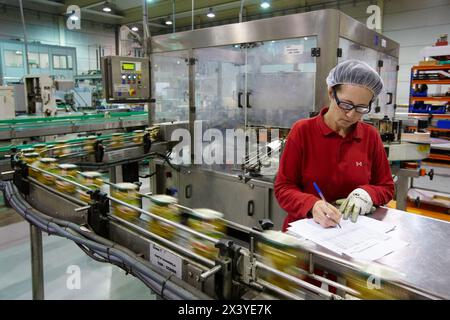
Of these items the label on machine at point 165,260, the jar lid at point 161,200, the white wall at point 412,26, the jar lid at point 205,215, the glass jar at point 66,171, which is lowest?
the label on machine at point 165,260

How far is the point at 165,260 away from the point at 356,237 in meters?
0.57

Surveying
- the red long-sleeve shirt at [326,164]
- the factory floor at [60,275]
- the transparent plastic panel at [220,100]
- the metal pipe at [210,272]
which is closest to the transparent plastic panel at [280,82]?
the transparent plastic panel at [220,100]

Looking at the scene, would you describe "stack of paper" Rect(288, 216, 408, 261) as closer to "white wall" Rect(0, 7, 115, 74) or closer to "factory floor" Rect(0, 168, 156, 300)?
"factory floor" Rect(0, 168, 156, 300)

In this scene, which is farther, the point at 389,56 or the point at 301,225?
the point at 389,56

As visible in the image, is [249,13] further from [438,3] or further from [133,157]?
[133,157]

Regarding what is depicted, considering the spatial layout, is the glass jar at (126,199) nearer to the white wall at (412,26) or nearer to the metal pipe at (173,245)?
the metal pipe at (173,245)

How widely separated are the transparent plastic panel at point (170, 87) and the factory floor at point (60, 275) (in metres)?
1.46

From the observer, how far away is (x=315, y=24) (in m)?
2.22

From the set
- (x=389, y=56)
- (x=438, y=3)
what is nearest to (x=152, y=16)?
(x=438, y=3)

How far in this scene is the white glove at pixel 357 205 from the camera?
1.16 meters

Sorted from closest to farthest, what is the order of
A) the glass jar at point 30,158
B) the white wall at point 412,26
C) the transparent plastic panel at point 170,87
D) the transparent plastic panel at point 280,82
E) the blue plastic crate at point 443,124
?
the glass jar at point 30,158, the transparent plastic panel at point 280,82, the transparent plastic panel at point 170,87, the blue plastic crate at point 443,124, the white wall at point 412,26

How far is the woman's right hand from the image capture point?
3.59 feet

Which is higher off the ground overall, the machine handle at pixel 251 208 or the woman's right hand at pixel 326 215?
the woman's right hand at pixel 326 215
